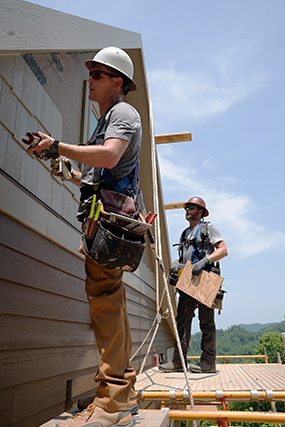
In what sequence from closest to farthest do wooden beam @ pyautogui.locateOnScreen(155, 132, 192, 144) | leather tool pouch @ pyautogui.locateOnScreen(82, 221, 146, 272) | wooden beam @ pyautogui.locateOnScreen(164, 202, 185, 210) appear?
1. leather tool pouch @ pyautogui.locateOnScreen(82, 221, 146, 272)
2. wooden beam @ pyautogui.locateOnScreen(155, 132, 192, 144)
3. wooden beam @ pyautogui.locateOnScreen(164, 202, 185, 210)

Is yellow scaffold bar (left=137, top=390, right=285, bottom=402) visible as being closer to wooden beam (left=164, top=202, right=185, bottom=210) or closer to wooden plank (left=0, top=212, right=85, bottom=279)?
wooden plank (left=0, top=212, right=85, bottom=279)

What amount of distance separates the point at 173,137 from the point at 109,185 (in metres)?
5.19

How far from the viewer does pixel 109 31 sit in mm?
3537

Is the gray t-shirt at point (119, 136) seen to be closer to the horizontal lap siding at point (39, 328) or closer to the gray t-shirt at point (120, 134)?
the gray t-shirt at point (120, 134)

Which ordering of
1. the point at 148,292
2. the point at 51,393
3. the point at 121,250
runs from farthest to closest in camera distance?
the point at 148,292, the point at 51,393, the point at 121,250

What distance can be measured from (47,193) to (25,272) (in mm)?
745

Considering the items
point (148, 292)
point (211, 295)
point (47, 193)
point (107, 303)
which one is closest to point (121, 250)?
point (107, 303)

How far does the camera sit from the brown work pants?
1740 mm

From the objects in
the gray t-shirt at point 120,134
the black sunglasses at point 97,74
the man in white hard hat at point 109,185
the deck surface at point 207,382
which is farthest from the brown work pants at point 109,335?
the deck surface at point 207,382

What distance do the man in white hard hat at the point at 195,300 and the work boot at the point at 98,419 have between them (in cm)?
253

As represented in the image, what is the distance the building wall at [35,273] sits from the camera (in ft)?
7.19

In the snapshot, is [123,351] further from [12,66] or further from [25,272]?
[12,66]

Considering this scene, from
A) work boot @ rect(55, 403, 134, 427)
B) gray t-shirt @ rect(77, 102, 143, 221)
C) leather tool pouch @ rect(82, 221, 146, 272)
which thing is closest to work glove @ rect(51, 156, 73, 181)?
gray t-shirt @ rect(77, 102, 143, 221)

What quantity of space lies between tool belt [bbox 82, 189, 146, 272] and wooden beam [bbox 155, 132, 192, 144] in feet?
16.9
